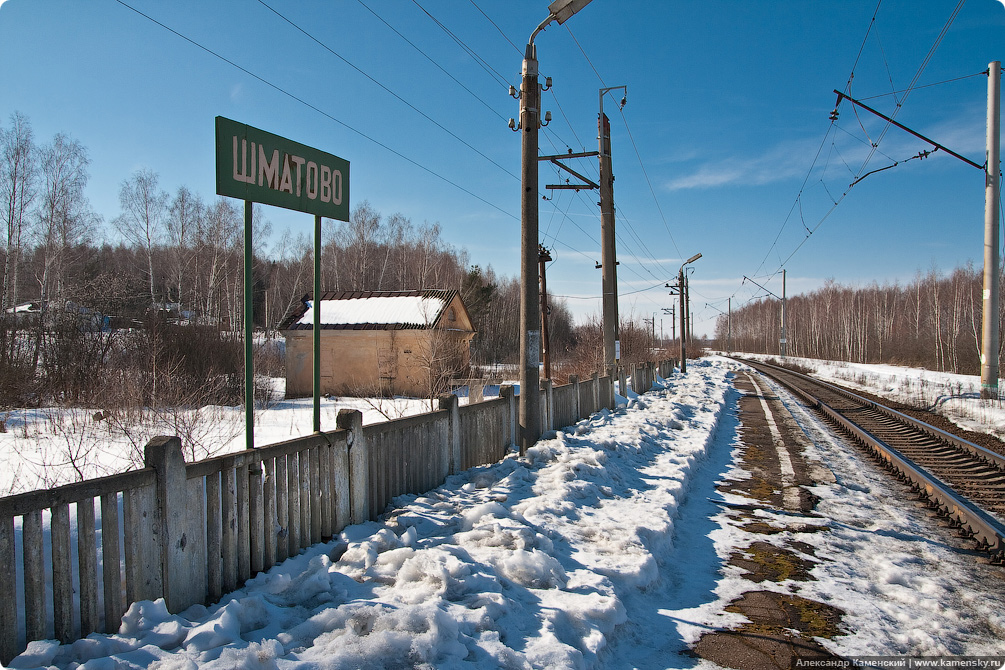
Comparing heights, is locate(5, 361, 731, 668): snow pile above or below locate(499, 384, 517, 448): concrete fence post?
below

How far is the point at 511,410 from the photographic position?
8.81 meters

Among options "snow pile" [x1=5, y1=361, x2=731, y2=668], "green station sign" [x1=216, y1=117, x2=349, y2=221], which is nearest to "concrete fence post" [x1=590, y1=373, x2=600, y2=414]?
"snow pile" [x1=5, y1=361, x2=731, y2=668]

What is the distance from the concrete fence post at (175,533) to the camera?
3305mm

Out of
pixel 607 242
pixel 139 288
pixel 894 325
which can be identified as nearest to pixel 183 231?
pixel 139 288

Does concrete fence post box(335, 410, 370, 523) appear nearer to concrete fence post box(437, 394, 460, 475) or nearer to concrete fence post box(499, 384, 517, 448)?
concrete fence post box(437, 394, 460, 475)

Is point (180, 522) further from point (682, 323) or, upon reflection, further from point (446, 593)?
point (682, 323)

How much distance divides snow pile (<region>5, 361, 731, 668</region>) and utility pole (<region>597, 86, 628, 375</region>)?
34.4ft

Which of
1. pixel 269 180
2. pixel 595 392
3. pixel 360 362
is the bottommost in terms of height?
pixel 595 392

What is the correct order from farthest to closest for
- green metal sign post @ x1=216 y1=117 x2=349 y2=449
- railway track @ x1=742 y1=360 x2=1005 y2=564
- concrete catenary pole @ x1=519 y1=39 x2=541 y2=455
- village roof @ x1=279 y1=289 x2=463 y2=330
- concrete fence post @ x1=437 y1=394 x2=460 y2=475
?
1. village roof @ x1=279 y1=289 x2=463 y2=330
2. concrete catenary pole @ x1=519 y1=39 x2=541 y2=455
3. concrete fence post @ x1=437 y1=394 x2=460 y2=475
4. railway track @ x1=742 y1=360 x2=1005 y2=564
5. green metal sign post @ x1=216 y1=117 x2=349 y2=449

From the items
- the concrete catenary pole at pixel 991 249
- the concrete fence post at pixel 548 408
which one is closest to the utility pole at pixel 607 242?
the concrete fence post at pixel 548 408

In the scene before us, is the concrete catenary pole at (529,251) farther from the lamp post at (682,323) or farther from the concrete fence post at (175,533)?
the lamp post at (682,323)

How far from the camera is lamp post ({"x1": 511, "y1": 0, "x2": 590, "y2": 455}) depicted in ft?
28.7

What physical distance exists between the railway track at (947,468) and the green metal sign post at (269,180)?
283 inches

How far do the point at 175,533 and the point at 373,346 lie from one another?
22590 millimetres
